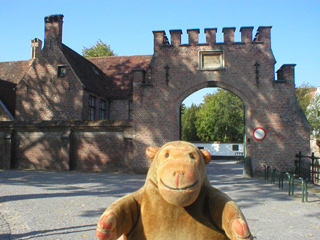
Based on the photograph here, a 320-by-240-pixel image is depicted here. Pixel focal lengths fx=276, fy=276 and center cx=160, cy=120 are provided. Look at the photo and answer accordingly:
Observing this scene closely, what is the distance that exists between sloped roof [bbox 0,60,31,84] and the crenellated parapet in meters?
16.7

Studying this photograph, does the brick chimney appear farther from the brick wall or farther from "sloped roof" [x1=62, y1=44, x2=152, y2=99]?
the brick wall

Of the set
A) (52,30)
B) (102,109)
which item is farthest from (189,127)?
(52,30)

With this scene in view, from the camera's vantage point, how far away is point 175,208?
2719mm

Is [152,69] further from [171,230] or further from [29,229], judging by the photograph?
[171,230]

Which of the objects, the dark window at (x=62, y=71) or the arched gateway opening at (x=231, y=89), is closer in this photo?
the arched gateway opening at (x=231, y=89)

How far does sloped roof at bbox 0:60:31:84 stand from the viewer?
25680 millimetres

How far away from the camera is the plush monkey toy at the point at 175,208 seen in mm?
2441

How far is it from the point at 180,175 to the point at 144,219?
700mm

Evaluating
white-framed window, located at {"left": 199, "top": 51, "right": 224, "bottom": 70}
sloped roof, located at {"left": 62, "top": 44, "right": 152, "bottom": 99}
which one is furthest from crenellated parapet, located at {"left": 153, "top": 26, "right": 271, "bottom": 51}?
sloped roof, located at {"left": 62, "top": 44, "right": 152, "bottom": 99}

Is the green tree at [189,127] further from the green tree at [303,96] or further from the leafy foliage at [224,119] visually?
the green tree at [303,96]

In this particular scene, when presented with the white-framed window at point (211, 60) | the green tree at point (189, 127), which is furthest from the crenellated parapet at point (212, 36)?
the green tree at point (189, 127)

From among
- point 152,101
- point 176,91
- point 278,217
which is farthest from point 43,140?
point 278,217

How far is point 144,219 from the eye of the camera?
2785 mm

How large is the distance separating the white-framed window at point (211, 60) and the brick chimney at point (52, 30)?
11335 mm
